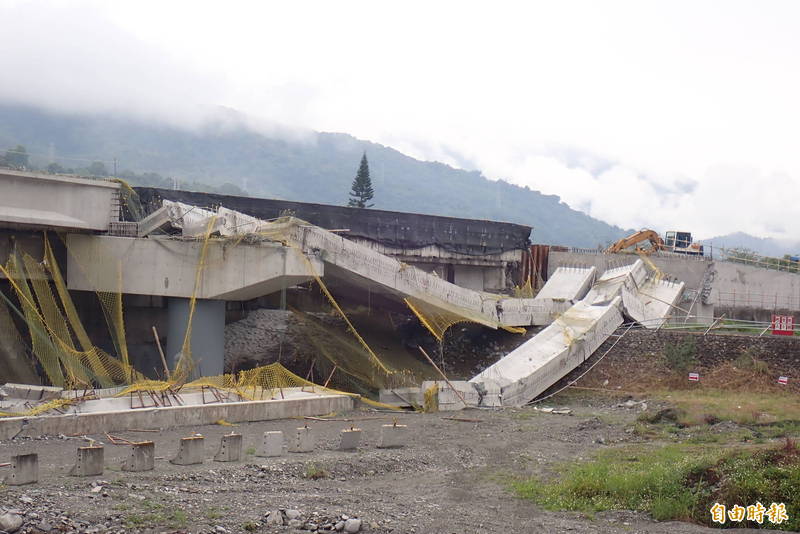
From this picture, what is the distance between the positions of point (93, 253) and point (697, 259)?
25.7 m

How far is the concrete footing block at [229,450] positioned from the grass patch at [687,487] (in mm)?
4968

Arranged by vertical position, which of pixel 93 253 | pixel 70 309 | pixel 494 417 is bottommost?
pixel 494 417

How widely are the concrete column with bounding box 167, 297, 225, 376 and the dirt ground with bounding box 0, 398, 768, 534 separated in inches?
211

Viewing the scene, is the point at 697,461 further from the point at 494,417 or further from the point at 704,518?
the point at 494,417

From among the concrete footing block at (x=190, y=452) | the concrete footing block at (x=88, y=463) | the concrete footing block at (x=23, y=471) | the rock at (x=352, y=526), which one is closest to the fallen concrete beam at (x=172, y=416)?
the concrete footing block at (x=190, y=452)

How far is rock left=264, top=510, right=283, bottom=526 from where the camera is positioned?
34.9 feet

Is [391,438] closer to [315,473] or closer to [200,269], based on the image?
[315,473]

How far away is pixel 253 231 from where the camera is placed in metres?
24.9

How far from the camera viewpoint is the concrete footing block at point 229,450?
14.9 metres

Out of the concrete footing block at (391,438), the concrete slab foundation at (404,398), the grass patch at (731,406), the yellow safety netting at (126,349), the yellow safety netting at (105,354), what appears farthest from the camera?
the concrete slab foundation at (404,398)

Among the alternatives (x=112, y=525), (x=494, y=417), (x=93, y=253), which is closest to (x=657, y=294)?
(x=494, y=417)

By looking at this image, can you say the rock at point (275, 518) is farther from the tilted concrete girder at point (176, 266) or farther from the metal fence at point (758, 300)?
the metal fence at point (758, 300)

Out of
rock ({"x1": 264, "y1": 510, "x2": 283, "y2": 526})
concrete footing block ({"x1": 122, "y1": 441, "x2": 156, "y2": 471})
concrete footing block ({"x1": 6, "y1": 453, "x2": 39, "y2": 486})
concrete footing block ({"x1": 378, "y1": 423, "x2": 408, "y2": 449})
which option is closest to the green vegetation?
rock ({"x1": 264, "y1": 510, "x2": 283, "y2": 526})

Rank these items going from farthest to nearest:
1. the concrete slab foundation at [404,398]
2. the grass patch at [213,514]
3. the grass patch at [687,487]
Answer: the concrete slab foundation at [404,398], the grass patch at [687,487], the grass patch at [213,514]
